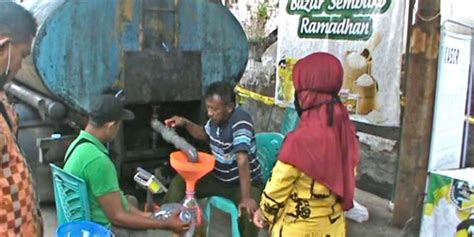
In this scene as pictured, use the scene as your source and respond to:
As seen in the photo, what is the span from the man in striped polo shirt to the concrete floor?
559 millimetres

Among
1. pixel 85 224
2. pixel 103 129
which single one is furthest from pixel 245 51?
pixel 85 224

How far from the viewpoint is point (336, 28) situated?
5410 mm

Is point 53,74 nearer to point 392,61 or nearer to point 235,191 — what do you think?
point 235,191

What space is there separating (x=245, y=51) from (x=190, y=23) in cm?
62

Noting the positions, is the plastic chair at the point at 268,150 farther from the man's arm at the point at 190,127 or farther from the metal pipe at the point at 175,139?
the metal pipe at the point at 175,139

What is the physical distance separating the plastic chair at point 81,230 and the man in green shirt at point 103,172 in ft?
0.79

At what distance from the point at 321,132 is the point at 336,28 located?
10.6 feet

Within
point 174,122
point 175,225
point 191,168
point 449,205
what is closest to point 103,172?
point 175,225

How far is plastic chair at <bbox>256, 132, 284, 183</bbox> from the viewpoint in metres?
4.54

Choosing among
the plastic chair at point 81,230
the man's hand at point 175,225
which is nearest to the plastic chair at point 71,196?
the plastic chair at point 81,230

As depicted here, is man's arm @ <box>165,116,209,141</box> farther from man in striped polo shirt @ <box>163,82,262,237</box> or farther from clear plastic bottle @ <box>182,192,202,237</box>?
clear plastic bottle @ <box>182,192,202,237</box>

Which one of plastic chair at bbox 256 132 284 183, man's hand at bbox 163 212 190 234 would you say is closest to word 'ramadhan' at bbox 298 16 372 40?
plastic chair at bbox 256 132 284 183

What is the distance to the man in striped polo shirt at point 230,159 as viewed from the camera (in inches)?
140

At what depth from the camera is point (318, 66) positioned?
2.39 meters
